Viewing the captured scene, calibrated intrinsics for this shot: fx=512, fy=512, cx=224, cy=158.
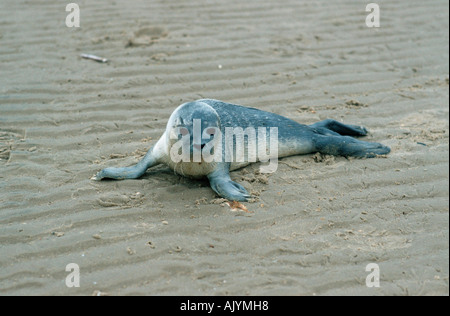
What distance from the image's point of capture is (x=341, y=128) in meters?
4.82

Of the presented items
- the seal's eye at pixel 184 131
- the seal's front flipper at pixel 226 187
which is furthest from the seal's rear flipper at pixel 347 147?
the seal's eye at pixel 184 131

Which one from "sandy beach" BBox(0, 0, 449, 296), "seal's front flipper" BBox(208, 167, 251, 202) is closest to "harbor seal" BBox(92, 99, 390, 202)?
"seal's front flipper" BBox(208, 167, 251, 202)

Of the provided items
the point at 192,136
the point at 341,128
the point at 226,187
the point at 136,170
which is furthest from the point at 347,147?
the point at 136,170

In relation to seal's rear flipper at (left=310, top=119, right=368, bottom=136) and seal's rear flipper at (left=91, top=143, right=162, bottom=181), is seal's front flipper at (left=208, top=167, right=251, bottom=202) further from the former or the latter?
seal's rear flipper at (left=310, top=119, right=368, bottom=136)

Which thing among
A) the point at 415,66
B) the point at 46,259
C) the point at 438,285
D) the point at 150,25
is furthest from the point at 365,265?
the point at 150,25

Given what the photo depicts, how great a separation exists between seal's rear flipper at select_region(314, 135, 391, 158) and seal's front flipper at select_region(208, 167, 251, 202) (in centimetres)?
98

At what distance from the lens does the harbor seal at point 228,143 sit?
3.77 meters

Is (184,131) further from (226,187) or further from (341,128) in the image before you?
(341,128)

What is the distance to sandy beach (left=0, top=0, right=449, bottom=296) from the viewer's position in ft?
10.2

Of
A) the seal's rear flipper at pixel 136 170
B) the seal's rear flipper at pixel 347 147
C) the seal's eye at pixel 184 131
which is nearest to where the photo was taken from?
the seal's eye at pixel 184 131

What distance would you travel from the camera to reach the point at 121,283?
2.95 meters

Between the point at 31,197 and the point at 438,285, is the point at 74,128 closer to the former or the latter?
the point at 31,197

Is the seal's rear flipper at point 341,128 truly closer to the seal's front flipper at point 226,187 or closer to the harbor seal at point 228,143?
the harbor seal at point 228,143

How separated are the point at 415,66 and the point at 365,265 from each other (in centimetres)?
374
